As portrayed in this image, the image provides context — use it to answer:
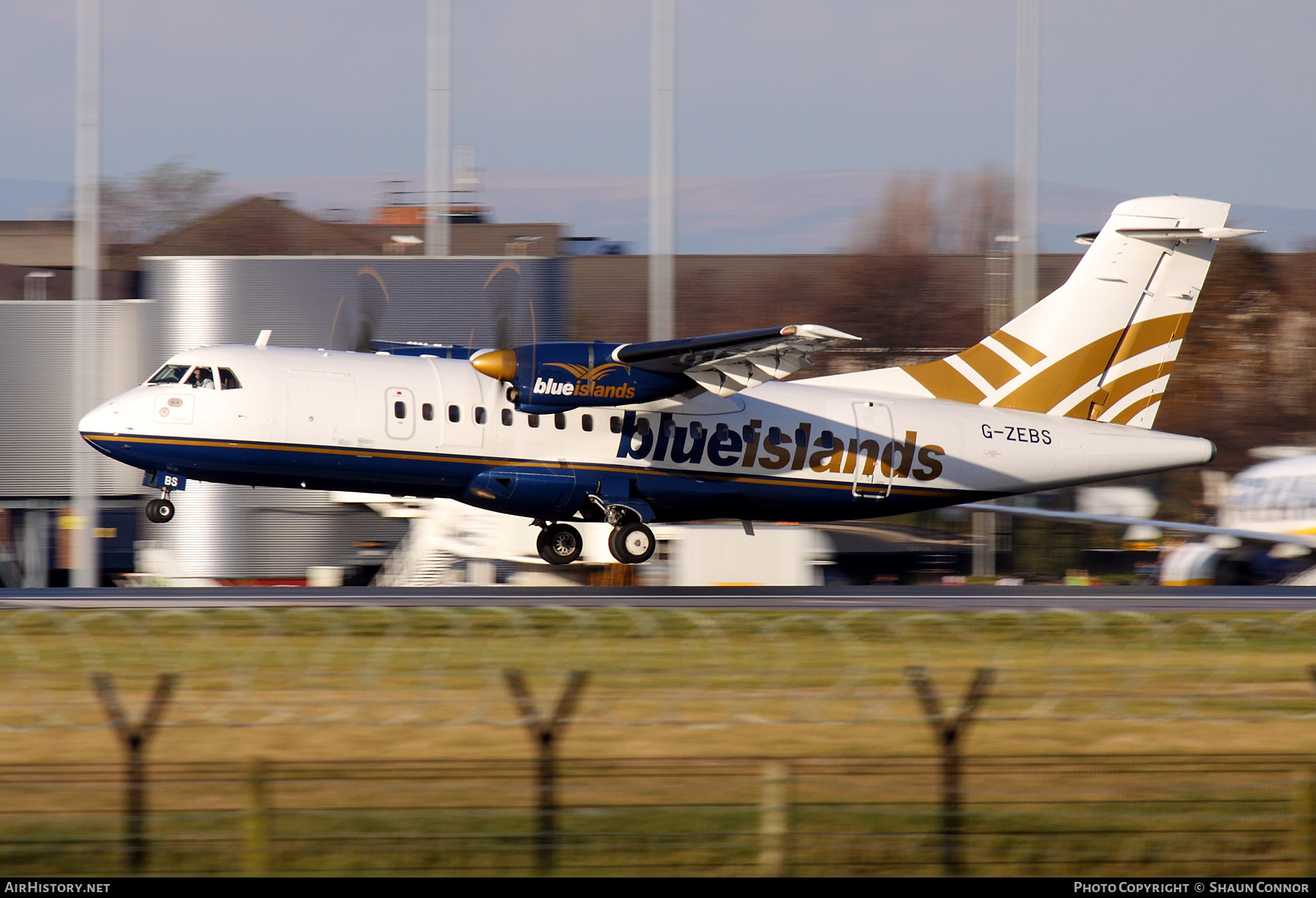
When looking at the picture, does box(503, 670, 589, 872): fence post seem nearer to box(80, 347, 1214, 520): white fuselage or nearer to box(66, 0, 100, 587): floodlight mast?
box(80, 347, 1214, 520): white fuselage

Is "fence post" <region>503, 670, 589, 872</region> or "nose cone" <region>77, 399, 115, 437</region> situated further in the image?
"nose cone" <region>77, 399, 115, 437</region>

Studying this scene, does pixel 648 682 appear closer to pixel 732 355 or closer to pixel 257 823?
pixel 257 823

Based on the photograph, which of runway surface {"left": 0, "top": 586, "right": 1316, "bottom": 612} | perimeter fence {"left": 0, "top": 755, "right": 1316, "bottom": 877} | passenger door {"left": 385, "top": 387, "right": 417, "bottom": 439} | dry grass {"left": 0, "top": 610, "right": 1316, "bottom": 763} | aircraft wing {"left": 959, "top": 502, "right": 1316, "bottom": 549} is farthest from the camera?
aircraft wing {"left": 959, "top": 502, "right": 1316, "bottom": 549}

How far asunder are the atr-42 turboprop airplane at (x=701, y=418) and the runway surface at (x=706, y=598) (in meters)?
1.35

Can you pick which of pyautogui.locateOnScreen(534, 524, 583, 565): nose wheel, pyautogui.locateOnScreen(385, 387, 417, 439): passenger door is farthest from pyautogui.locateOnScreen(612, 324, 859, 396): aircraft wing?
pyautogui.locateOnScreen(534, 524, 583, 565): nose wheel

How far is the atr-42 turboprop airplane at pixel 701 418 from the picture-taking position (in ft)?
61.9

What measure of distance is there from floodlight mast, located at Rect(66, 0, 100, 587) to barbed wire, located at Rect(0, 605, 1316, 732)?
37.5ft

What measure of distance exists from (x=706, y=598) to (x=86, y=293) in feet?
55.9

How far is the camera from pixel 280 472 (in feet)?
62.5

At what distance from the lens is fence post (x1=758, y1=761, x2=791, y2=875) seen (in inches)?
242

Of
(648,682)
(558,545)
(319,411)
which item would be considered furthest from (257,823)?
(558,545)

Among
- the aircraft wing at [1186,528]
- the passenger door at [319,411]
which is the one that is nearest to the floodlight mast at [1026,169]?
the aircraft wing at [1186,528]

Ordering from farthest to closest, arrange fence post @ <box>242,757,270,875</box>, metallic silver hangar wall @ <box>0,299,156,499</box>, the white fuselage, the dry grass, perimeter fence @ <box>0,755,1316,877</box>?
metallic silver hangar wall @ <box>0,299,156,499</box> → the white fuselage → the dry grass → perimeter fence @ <box>0,755,1316,877</box> → fence post @ <box>242,757,270,875</box>
